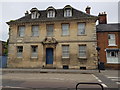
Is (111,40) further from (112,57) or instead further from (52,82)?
(52,82)

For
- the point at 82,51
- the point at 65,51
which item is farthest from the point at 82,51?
the point at 65,51

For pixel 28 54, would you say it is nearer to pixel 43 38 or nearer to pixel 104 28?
pixel 43 38

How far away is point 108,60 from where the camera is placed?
64.0 ft

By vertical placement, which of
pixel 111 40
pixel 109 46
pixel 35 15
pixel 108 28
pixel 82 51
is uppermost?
pixel 35 15

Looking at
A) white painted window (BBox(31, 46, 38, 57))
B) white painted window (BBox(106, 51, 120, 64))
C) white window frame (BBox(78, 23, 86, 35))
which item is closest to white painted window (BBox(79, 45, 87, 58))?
white window frame (BBox(78, 23, 86, 35))

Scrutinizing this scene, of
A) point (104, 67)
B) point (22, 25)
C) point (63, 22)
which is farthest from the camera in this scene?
point (22, 25)

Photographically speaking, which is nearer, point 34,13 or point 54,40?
point 54,40

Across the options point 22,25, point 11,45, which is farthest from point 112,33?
point 11,45

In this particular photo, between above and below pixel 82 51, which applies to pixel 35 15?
above

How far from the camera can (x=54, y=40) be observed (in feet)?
65.9

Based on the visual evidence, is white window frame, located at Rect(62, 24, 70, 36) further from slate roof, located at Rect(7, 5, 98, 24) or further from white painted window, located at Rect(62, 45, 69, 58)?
white painted window, located at Rect(62, 45, 69, 58)

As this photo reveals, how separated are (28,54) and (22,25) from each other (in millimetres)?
5031

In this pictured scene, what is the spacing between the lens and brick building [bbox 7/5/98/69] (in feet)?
63.8

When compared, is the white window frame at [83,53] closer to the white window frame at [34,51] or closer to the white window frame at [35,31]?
the white window frame at [34,51]
